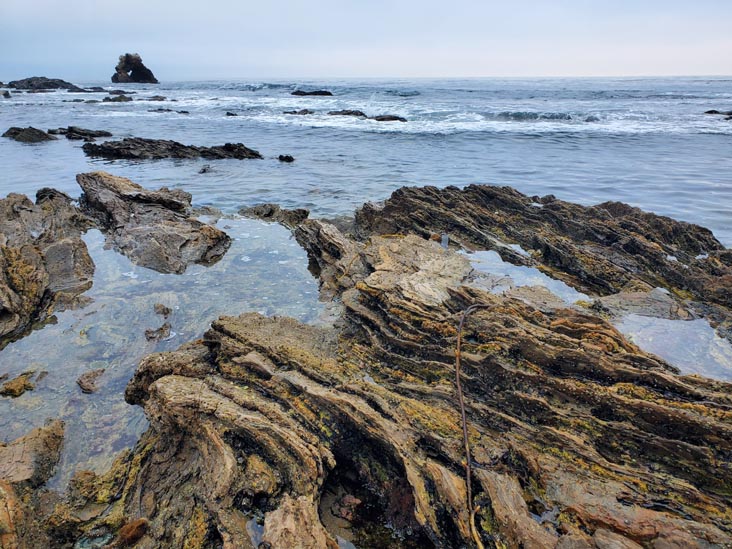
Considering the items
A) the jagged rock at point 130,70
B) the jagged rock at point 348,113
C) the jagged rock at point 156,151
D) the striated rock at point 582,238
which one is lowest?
the striated rock at point 582,238

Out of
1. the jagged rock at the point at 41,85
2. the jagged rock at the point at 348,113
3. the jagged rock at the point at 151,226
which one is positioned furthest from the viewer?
the jagged rock at the point at 41,85

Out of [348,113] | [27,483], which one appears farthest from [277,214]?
[348,113]

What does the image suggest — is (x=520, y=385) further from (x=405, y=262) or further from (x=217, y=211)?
(x=217, y=211)

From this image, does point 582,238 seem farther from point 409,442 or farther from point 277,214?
point 277,214

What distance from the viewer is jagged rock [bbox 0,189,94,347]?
23.1 feet

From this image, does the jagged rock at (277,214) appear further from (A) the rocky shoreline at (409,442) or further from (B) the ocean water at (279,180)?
(A) the rocky shoreline at (409,442)

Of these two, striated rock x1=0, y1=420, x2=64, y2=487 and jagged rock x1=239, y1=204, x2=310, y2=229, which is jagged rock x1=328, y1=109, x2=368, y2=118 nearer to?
jagged rock x1=239, y1=204, x2=310, y2=229

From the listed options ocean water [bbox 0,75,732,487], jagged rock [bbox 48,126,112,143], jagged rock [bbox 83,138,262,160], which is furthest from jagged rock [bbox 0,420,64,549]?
jagged rock [bbox 48,126,112,143]

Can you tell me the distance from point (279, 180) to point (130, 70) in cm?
12437

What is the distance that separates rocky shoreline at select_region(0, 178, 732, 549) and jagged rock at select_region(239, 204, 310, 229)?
6.58m

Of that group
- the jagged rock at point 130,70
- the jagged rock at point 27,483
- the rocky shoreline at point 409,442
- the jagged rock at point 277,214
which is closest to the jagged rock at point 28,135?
the jagged rock at point 277,214

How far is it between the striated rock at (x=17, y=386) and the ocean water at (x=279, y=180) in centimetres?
10

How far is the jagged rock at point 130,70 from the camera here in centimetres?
11094

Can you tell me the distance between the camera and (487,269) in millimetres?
9234
